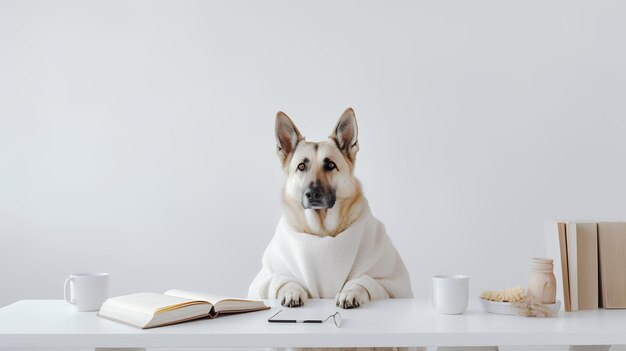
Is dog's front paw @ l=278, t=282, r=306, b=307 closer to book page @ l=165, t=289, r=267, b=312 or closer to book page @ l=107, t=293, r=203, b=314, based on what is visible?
book page @ l=165, t=289, r=267, b=312

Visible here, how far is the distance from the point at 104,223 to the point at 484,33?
7.30 feet

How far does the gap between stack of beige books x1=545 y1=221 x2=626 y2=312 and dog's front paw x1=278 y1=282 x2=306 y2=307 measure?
0.72 meters

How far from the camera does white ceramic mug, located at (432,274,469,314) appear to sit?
1.55m

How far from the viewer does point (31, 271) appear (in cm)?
322

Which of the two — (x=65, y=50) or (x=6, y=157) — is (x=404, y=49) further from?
(x=6, y=157)

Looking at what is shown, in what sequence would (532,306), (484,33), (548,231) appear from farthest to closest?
1. (484,33)
2. (548,231)
3. (532,306)

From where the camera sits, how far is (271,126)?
3.21 m

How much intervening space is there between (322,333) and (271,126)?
196cm

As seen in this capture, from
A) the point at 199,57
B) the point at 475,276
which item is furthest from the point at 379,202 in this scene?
the point at 199,57

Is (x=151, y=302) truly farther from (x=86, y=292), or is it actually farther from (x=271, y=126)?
(x=271, y=126)

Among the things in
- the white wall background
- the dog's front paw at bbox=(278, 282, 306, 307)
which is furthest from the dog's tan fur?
the white wall background

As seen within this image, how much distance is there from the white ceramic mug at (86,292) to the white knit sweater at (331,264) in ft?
1.68

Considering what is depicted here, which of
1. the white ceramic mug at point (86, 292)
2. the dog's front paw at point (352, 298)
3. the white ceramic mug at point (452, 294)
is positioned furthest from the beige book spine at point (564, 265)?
the white ceramic mug at point (86, 292)

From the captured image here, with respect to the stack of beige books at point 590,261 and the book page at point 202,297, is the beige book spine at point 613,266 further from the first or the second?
the book page at point 202,297
